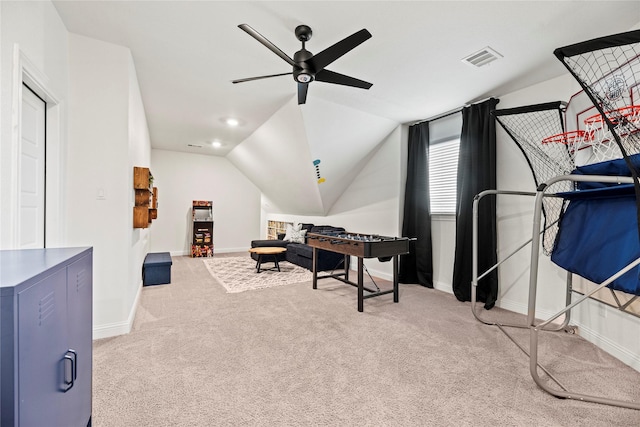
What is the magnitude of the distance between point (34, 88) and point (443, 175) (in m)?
4.51

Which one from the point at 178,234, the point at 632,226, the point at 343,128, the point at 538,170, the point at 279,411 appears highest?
the point at 343,128

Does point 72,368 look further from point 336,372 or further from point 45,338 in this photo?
point 336,372

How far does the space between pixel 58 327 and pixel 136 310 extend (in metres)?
2.60

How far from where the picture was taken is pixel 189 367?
212cm

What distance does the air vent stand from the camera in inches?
104

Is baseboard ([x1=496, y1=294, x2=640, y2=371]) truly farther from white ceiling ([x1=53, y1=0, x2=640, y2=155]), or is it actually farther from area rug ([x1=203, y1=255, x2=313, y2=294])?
area rug ([x1=203, y1=255, x2=313, y2=294])

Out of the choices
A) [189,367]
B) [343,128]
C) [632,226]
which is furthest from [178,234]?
[632,226]

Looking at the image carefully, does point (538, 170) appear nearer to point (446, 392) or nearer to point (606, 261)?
point (606, 261)

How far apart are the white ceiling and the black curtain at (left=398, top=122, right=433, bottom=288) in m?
0.72

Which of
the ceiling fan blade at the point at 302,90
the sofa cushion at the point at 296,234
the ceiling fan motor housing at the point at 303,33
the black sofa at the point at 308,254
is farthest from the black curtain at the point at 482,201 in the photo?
the sofa cushion at the point at 296,234

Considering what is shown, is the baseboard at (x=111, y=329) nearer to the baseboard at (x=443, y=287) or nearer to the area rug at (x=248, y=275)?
the area rug at (x=248, y=275)

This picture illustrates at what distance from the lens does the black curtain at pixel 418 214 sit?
439cm

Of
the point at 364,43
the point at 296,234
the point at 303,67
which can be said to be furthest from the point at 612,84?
the point at 296,234

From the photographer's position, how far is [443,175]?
438 cm
